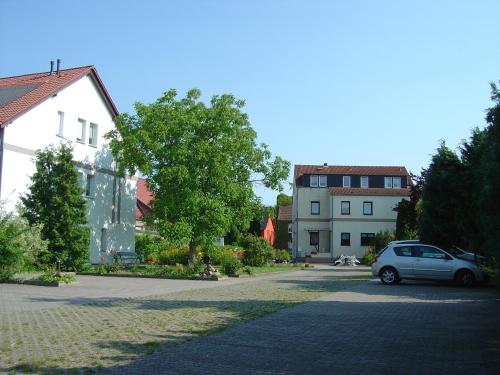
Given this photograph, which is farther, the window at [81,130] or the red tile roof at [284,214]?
the red tile roof at [284,214]

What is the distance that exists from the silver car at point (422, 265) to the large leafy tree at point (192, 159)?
33.9ft

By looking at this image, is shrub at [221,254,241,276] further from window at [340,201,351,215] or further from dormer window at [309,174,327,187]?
dormer window at [309,174,327,187]

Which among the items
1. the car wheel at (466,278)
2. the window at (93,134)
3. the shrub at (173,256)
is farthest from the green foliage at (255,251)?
the car wheel at (466,278)

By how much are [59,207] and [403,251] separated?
14919mm

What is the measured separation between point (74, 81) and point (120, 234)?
10.4m

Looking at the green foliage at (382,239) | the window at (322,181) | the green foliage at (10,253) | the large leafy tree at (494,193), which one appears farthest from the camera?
the window at (322,181)

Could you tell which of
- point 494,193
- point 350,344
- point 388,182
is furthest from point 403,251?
point 388,182

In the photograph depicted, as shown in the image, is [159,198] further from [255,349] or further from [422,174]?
[255,349]

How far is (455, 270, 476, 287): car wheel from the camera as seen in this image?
69.8 ft

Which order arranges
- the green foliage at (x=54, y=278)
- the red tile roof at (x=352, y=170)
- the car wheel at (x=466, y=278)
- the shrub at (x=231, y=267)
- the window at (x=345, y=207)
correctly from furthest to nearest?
the red tile roof at (x=352, y=170) → the window at (x=345, y=207) → the shrub at (x=231, y=267) → the car wheel at (x=466, y=278) → the green foliage at (x=54, y=278)

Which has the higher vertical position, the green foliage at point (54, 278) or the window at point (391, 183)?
the window at point (391, 183)

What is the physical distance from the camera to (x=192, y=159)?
3052 centimetres

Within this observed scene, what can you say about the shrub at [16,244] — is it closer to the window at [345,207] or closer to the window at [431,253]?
the window at [431,253]

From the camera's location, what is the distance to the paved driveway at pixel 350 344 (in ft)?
23.7
